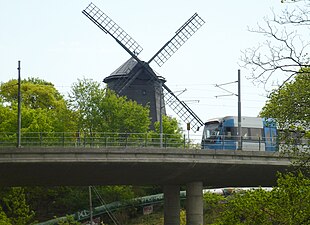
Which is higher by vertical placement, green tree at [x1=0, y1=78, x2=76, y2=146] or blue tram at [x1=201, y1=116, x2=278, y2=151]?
green tree at [x1=0, y1=78, x2=76, y2=146]

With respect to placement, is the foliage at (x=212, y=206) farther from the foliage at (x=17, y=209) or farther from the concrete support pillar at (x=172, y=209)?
the foliage at (x=17, y=209)

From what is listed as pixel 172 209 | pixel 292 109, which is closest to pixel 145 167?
pixel 172 209

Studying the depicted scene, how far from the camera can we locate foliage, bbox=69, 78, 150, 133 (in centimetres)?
7544

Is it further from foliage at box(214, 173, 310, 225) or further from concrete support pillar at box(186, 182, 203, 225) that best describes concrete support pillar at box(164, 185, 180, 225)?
foliage at box(214, 173, 310, 225)

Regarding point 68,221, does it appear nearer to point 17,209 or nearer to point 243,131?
point 17,209

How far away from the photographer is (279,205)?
2644 centimetres

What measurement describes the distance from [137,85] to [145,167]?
38049mm

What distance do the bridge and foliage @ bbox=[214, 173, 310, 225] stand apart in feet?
51.6

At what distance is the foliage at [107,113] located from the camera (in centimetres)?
7544

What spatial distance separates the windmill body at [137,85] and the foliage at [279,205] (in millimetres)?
51490

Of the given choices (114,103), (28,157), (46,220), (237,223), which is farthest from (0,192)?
(237,223)

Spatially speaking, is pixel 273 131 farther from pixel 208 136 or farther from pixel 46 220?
pixel 46 220

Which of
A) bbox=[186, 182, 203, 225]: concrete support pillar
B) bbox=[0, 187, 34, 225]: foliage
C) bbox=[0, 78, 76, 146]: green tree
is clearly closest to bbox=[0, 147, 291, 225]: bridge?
bbox=[186, 182, 203, 225]: concrete support pillar

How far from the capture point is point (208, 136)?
2280 inches
